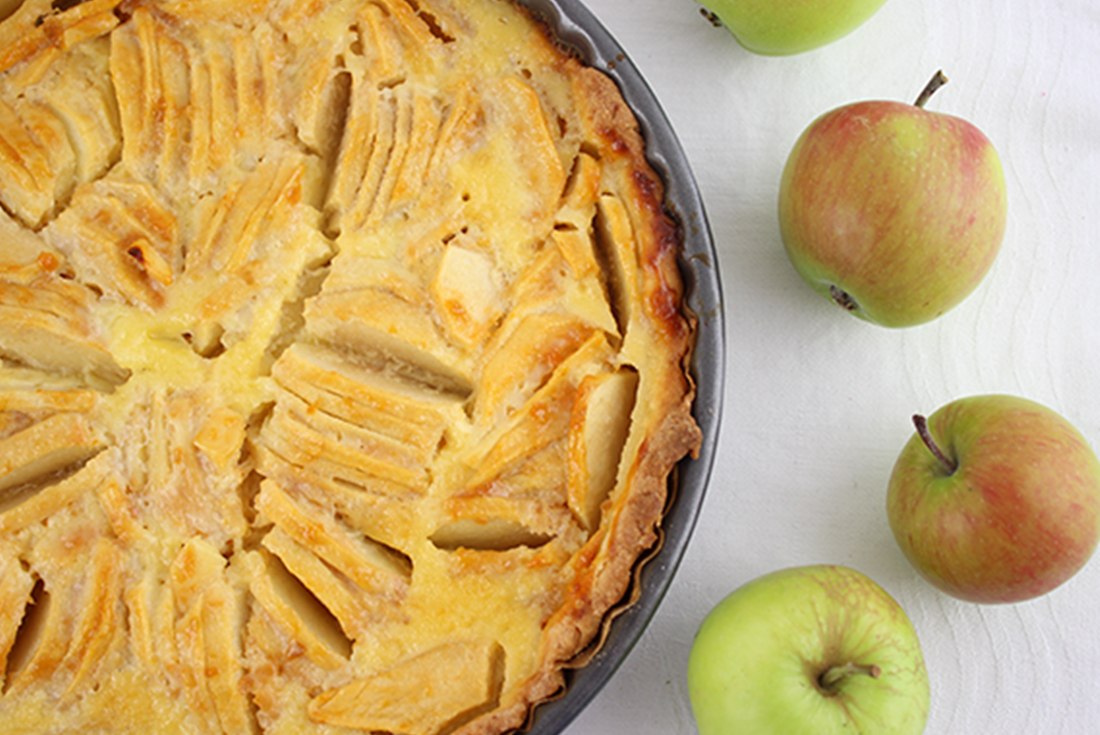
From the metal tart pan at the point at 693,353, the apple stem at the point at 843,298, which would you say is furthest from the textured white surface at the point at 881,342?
the metal tart pan at the point at 693,353

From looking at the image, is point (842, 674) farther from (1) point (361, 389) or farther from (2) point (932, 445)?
(1) point (361, 389)

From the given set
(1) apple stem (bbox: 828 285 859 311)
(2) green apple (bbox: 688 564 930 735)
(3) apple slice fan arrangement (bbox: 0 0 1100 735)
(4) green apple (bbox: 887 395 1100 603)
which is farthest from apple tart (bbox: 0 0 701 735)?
(4) green apple (bbox: 887 395 1100 603)

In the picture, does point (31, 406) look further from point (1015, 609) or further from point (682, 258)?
point (1015, 609)

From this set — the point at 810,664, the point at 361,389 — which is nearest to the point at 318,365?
the point at 361,389

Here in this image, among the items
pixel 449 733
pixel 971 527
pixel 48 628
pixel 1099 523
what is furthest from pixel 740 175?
pixel 48 628

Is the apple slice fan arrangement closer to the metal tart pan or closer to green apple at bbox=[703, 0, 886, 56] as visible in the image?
the metal tart pan

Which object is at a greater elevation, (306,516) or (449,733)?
(306,516)
